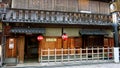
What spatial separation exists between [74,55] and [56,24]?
325cm

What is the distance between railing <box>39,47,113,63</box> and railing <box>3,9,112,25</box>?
2.51 m

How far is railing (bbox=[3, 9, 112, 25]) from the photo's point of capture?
41.8ft

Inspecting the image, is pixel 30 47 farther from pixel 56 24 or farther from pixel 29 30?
pixel 56 24

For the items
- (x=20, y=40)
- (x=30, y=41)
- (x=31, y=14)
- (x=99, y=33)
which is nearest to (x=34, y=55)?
(x=30, y=41)

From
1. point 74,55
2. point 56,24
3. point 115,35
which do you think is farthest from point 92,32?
point 56,24

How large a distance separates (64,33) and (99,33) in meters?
3.34

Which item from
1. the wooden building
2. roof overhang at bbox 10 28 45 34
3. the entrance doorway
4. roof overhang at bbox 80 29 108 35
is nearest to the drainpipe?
the wooden building

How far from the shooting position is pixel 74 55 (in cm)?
1446

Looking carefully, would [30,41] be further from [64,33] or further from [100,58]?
[100,58]

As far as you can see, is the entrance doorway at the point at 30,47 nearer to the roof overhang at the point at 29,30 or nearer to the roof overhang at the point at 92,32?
the roof overhang at the point at 29,30

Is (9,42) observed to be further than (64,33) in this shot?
No

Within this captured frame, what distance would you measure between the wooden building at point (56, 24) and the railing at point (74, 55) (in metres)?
0.36

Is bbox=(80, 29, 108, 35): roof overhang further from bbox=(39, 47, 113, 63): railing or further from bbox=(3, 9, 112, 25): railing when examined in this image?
bbox=(39, 47, 113, 63): railing

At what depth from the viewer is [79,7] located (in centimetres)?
1570
